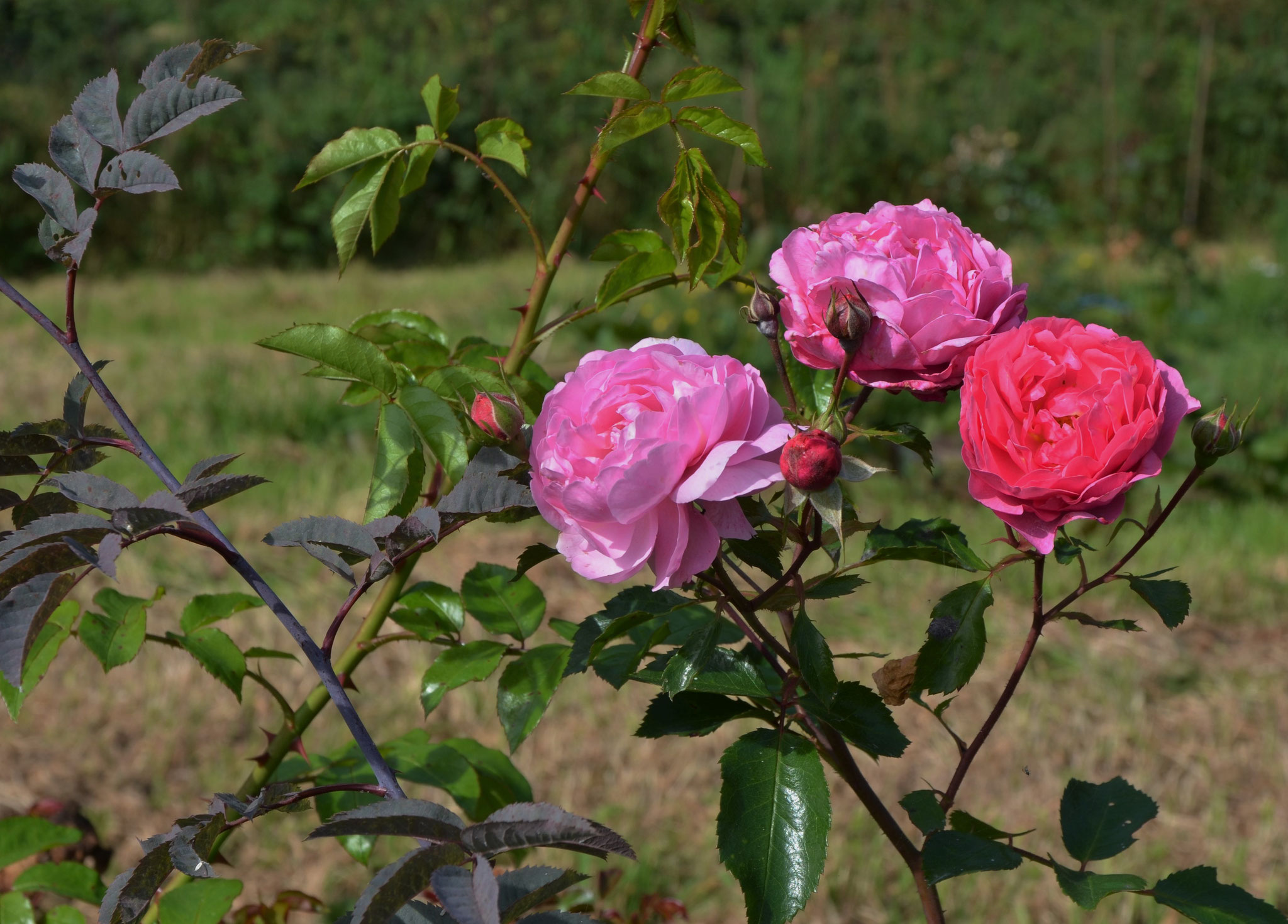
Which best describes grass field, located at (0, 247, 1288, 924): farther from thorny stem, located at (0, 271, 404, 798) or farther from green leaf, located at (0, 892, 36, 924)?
green leaf, located at (0, 892, 36, 924)

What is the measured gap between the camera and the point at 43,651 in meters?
0.70

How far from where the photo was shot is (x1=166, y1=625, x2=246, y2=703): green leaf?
2.55ft

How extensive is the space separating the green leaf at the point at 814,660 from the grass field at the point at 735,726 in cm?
37

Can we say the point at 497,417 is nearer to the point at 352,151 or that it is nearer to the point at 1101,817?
the point at 352,151

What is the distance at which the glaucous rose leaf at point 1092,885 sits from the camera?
21.4 inches

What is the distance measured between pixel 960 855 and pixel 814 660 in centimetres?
13

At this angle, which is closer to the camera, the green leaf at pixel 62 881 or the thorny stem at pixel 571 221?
the thorny stem at pixel 571 221

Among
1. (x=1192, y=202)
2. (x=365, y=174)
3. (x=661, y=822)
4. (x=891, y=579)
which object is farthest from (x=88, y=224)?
(x=1192, y=202)

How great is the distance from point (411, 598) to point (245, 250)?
5.99 m

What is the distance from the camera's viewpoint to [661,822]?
173 centimetres

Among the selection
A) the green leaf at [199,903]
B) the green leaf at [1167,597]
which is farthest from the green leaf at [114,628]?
the green leaf at [1167,597]

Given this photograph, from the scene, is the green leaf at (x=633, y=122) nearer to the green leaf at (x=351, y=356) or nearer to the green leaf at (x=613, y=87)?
the green leaf at (x=613, y=87)

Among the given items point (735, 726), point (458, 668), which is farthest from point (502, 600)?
Result: point (735, 726)

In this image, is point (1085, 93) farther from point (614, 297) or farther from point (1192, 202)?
point (614, 297)
